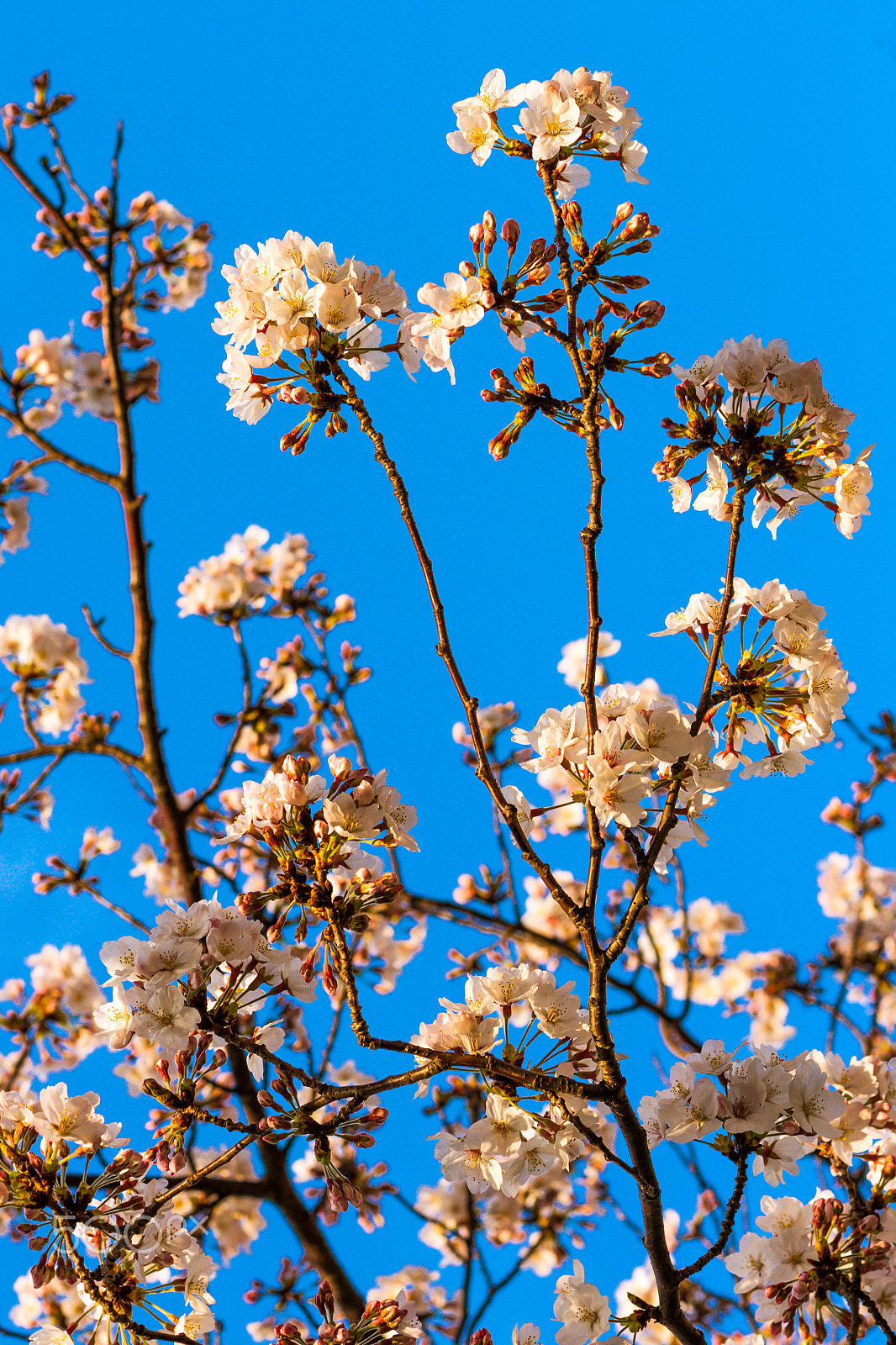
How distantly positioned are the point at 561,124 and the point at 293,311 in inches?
29.5

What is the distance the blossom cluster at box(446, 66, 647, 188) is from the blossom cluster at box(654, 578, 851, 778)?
3.35 feet

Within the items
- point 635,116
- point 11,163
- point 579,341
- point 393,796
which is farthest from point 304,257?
point 11,163

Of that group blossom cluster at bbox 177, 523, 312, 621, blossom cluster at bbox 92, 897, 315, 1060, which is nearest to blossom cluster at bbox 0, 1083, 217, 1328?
blossom cluster at bbox 92, 897, 315, 1060

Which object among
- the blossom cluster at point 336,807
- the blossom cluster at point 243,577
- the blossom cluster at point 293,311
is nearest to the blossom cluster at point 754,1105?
the blossom cluster at point 336,807

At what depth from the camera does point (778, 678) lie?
2.26 metres

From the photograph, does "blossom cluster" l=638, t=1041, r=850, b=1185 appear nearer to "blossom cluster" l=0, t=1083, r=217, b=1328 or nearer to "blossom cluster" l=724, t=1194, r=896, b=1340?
"blossom cluster" l=724, t=1194, r=896, b=1340

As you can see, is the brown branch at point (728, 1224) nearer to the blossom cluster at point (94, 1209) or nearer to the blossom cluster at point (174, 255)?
the blossom cluster at point (94, 1209)

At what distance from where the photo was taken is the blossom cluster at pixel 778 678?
2221mm

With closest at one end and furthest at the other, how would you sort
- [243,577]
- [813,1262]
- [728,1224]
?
1. [728,1224]
2. [813,1262]
3. [243,577]

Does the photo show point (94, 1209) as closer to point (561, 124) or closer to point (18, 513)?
point (561, 124)

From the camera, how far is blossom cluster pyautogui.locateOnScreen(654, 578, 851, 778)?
222cm

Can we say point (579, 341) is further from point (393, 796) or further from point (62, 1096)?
point (62, 1096)

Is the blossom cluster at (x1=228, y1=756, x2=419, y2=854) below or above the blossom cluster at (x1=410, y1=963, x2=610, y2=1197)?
below

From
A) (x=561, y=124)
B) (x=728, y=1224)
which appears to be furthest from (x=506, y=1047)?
(x=561, y=124)
